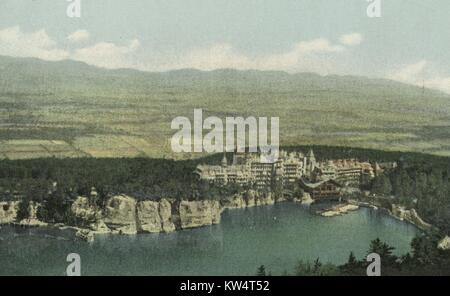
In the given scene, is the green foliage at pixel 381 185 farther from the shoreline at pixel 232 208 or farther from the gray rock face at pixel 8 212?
the gray rock face at pixel 8 212

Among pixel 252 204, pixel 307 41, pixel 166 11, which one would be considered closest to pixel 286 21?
pixel 307 41

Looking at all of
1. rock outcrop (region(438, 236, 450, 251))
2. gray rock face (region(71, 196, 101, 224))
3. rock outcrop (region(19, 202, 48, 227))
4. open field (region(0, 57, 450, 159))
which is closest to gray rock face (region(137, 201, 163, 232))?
gray rock face (region(71, 196, 101, 224))

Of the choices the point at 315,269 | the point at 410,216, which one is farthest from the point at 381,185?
the point at 315,269

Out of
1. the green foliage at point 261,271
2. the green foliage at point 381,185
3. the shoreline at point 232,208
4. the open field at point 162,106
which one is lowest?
the green foliage at point 261,271

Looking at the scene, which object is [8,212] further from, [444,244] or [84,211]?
[444,244]

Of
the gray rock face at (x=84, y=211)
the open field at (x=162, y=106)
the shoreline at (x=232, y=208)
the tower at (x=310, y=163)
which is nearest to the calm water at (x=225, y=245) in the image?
the shoreline at (x=232, y=208)

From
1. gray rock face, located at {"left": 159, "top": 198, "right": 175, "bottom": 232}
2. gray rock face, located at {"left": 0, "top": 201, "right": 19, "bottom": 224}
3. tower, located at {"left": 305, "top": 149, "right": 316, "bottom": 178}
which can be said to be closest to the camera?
gray rock face, located at {"left": 0, "top": 201, "right": 19, "bottom": 224}

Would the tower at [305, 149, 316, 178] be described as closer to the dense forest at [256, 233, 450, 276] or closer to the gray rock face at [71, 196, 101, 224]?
the dense forest at [256, 233, 450, 276]
